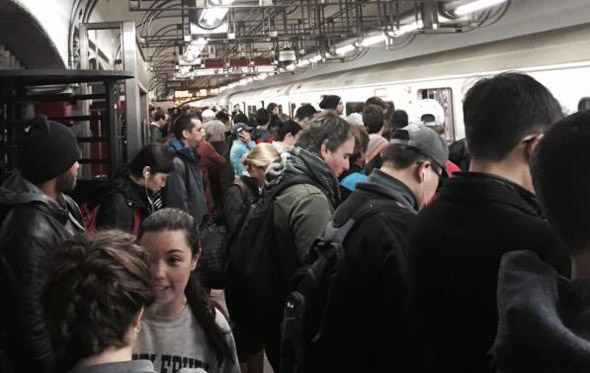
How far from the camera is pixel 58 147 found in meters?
2.70

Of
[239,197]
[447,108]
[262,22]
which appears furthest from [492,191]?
[262,22]

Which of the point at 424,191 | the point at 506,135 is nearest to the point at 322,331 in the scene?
the point at 424,191

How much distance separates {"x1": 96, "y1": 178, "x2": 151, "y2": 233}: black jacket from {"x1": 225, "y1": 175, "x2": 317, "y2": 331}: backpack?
31.2 inches

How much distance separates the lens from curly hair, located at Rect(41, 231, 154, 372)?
141cm

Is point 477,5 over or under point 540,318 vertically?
over

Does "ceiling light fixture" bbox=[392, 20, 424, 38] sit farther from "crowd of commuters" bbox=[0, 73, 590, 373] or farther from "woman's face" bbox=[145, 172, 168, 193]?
"crowd of commuters" bbox=[0, 73, 590, 373]

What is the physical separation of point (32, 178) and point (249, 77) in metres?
28.0

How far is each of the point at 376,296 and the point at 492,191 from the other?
615 mm

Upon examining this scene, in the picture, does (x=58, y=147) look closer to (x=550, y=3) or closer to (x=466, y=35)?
(x=550, y=3)

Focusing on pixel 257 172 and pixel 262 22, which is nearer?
pixel 257 172

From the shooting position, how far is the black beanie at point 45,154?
265cm

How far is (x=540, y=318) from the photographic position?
41.2 inches

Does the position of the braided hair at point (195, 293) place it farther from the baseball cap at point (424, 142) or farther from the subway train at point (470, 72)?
the subway train at point (470, 72)

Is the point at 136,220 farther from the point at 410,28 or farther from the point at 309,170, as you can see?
the point at 410,28
